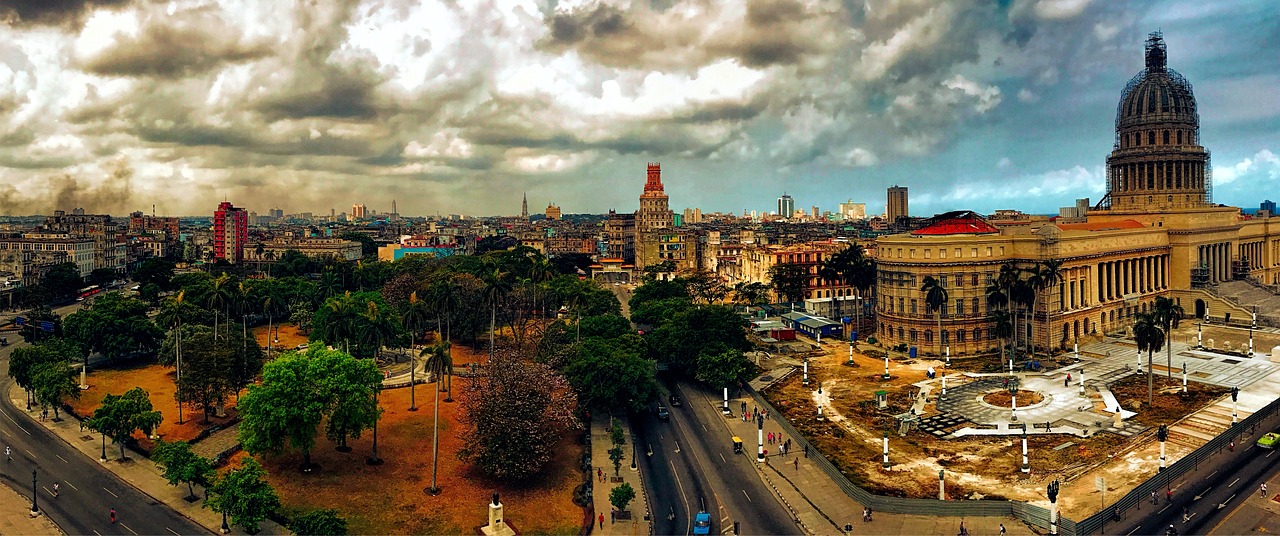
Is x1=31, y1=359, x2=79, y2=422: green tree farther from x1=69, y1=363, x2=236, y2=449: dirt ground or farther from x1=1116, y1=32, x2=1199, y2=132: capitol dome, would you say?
x1=1116, y1=32, x2=1199, y2=132: capitol dome

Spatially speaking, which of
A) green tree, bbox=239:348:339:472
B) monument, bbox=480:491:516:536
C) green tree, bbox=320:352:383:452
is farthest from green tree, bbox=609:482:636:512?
Result: green tree, bbox=239:348:339:472

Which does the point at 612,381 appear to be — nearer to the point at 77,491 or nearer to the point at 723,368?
the point at 723,368

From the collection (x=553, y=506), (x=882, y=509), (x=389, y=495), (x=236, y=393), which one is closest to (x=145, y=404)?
(x=236, y=393)

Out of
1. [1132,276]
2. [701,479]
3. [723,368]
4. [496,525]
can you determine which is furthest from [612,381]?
[1132,276]

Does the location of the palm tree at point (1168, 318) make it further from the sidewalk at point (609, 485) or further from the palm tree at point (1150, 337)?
the sidewalk at point (609, 485)

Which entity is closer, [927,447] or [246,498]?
[246,498]
